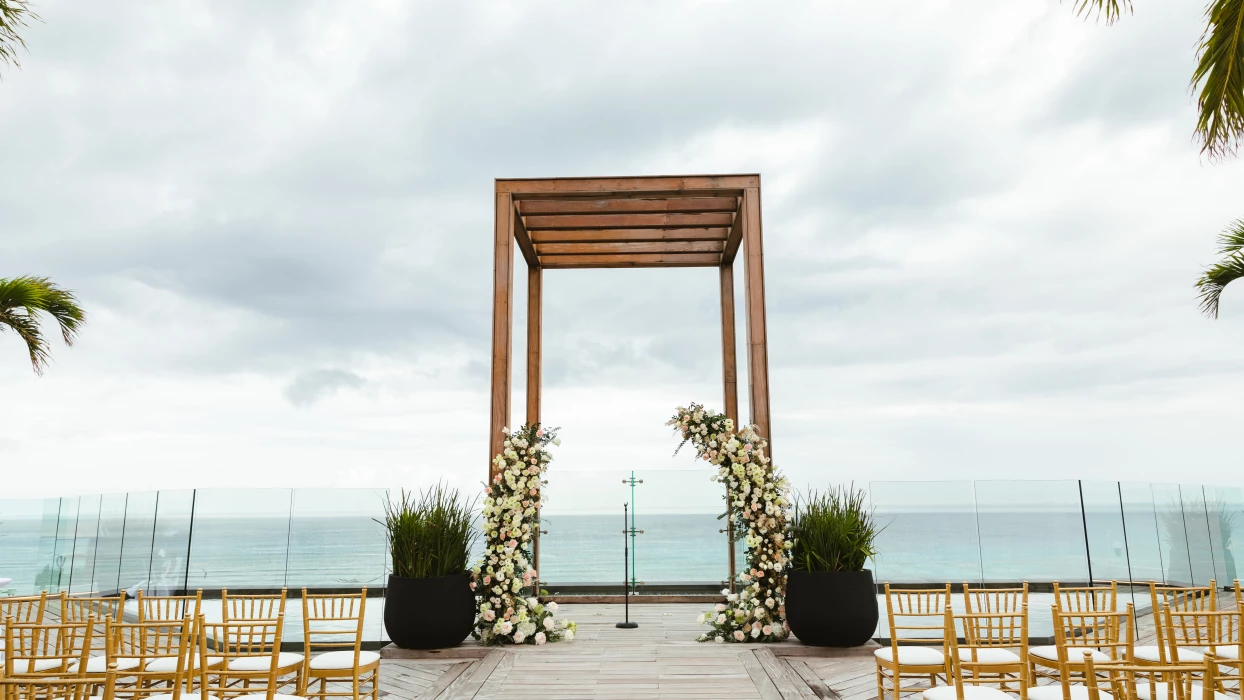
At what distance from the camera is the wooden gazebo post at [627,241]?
6.70 meters

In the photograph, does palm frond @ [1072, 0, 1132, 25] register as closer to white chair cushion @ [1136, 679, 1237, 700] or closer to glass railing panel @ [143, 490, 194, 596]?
white chair cushion @ [1136, 679, 1237, 700]

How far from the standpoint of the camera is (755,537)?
19.7 feet

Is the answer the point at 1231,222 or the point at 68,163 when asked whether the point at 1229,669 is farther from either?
the point at 68,163

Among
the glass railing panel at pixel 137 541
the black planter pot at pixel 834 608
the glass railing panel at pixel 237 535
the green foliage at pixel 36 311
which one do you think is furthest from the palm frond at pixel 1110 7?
the green foliage at pixel 36 311

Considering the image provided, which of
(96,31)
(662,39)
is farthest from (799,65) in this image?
(96,31)

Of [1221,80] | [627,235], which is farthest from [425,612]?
[1221,80]

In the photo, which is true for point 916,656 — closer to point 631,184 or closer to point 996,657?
point 996,657

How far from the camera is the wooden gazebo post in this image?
6695 millimetres

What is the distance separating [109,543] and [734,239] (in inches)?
272

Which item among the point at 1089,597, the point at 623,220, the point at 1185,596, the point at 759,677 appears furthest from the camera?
the point at 623,220

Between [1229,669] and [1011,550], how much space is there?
2.41 metres

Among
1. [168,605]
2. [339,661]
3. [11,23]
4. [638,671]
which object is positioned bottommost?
[638,671]

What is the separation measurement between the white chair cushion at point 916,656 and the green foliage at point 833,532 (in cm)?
176

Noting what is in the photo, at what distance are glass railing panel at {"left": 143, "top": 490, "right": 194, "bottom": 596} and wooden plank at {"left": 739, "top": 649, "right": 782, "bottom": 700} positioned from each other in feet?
16.0
